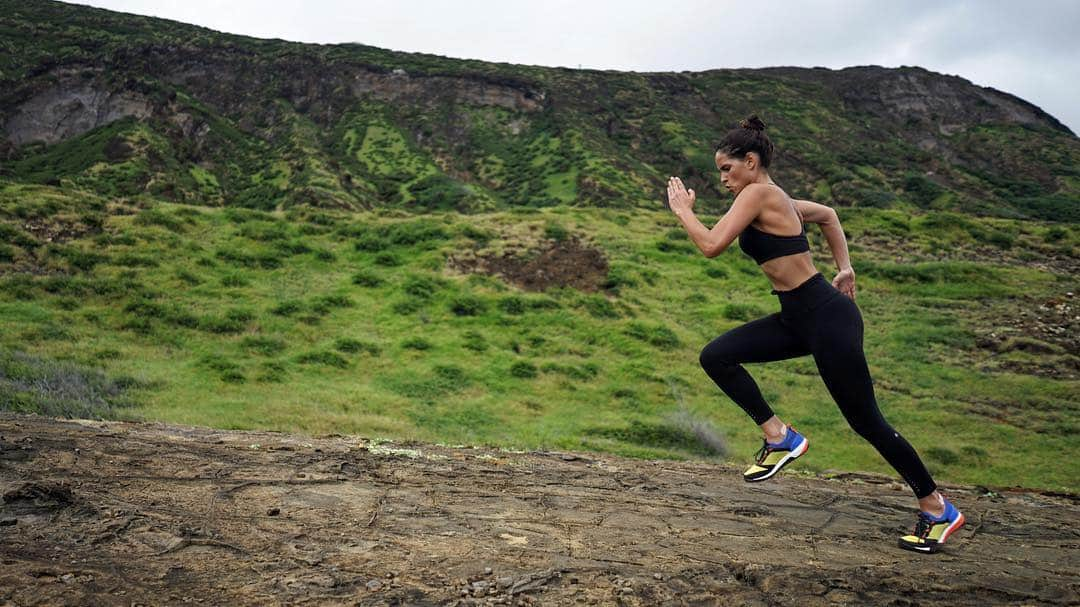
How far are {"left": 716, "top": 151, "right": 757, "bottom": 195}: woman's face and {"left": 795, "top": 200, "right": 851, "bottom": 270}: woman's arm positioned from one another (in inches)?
19.7

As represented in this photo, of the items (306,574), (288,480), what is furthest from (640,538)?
(288,480)

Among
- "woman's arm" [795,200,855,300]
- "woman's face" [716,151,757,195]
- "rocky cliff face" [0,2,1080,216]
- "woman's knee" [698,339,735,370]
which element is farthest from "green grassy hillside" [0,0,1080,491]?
"rocky cliff face" [0,2,1080,216]

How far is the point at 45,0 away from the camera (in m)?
81.2

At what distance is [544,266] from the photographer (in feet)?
71.4

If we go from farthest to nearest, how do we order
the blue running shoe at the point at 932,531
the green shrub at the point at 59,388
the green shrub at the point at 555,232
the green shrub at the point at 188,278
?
the green shrub at the point at 555,232, the green shrub at the point at 188,278, the green shrub at the point at 59,388, the blue running shoe at the point at 932,531

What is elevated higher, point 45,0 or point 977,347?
point 45,0

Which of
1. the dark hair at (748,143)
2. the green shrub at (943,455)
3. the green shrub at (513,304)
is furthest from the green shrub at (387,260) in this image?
the dark hair at (748,143)

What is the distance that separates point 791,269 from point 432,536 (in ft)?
9.27

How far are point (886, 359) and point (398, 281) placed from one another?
12863 millimetres

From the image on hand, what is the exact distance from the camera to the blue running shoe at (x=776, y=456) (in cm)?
488

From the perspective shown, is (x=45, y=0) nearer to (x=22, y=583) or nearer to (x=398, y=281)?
(x=398, y=281)

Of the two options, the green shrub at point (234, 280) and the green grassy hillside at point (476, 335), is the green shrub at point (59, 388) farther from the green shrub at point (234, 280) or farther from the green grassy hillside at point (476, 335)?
the green shrub at point (234, 280)

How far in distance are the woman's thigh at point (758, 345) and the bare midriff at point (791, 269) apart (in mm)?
326

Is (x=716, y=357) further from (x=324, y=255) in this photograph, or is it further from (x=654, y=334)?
(x=324, y=255)
